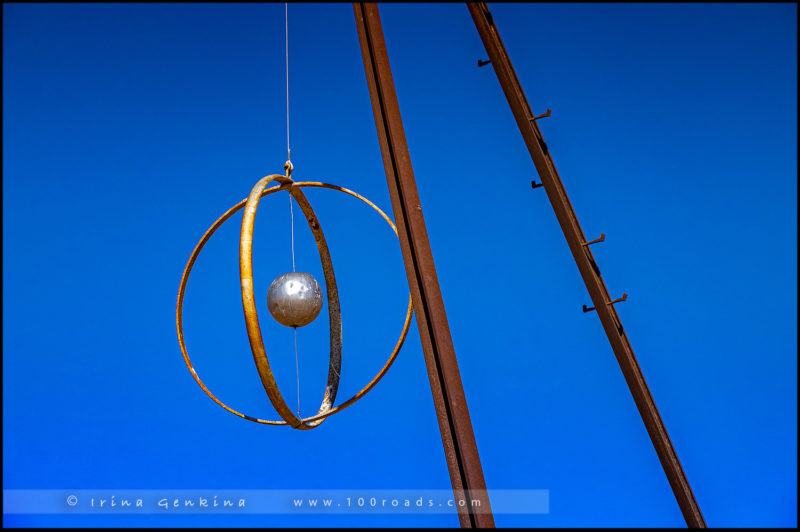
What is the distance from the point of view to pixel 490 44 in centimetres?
412

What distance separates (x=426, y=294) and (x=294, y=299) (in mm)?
863

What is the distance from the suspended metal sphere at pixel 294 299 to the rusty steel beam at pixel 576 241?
134 centimetres

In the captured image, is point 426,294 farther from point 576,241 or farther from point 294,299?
point 576,241

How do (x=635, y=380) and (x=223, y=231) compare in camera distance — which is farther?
(x=223, y=231)

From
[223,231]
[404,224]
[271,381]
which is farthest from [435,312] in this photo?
[223,231]

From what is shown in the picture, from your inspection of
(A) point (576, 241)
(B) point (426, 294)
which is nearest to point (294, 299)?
(B) point (426, 294)

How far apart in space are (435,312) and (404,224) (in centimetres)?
36

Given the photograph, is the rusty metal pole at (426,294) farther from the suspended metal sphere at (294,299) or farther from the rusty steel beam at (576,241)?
the rusty steel beam at (576,241)

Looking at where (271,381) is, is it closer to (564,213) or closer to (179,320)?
(179,320)

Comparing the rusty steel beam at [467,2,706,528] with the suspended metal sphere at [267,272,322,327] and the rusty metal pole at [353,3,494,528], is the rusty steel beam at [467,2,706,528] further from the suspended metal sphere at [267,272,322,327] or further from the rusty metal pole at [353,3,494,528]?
the suspended metal sphere at [267,272,322,327]

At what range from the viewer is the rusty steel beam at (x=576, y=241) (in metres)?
4.13

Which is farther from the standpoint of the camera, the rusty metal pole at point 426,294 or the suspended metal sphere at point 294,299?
the suspended metal sphere at point 294,299

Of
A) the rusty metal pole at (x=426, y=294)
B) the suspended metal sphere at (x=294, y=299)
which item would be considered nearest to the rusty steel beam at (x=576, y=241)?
the rusty metal pole at (x=426, y=294)

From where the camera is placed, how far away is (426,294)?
3.06m
